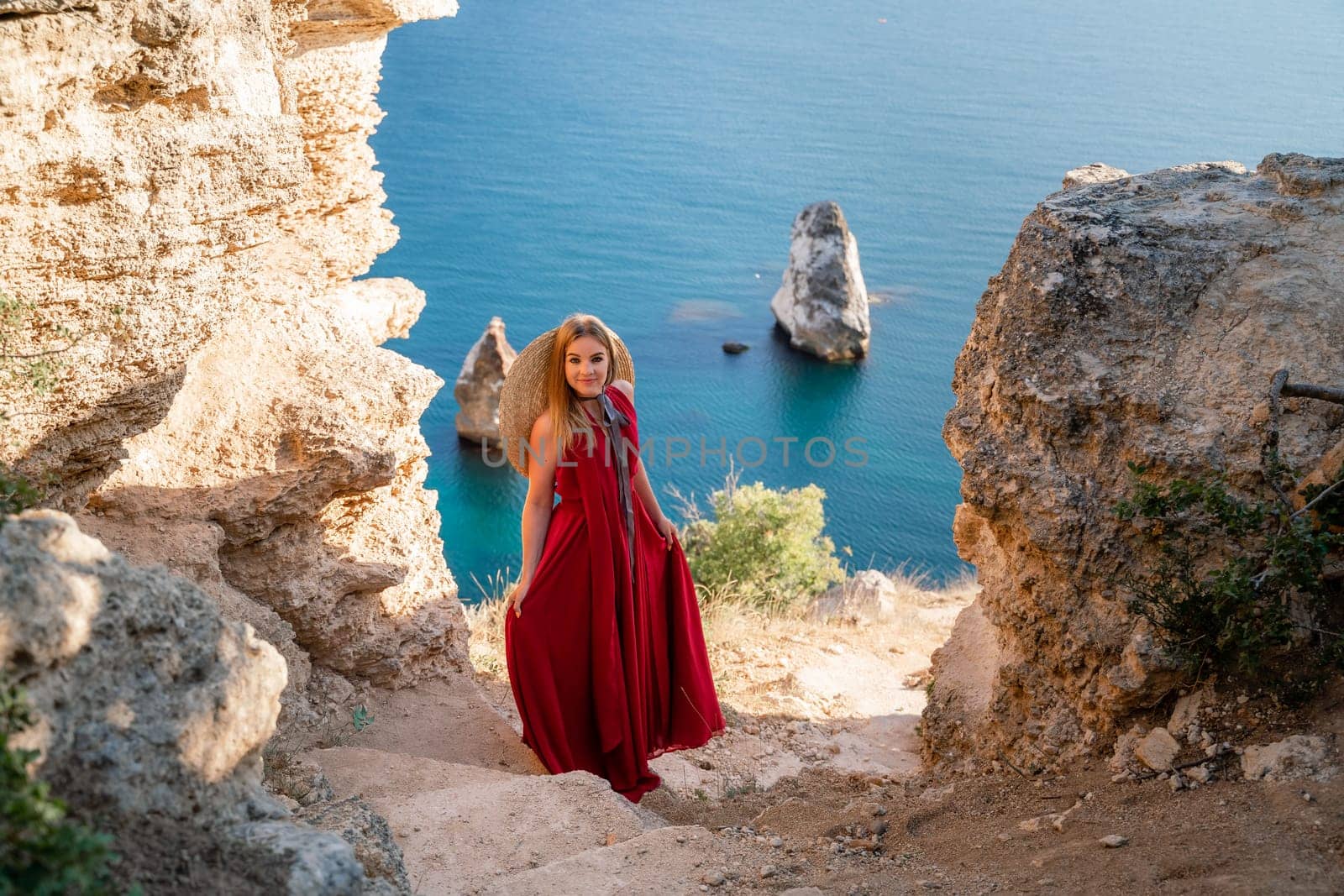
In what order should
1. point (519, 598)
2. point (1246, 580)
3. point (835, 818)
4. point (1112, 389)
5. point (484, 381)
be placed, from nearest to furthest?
point (1246, 580)
point (1112, 389)
point (835, 818)
point (519, 598)
point (484, 381)

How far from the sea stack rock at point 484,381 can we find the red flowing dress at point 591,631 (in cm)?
984

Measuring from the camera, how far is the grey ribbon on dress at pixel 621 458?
4207 millimetres

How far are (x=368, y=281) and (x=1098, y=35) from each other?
63.7 ft

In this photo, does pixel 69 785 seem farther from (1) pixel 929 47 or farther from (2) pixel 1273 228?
(1) pixel 929 47

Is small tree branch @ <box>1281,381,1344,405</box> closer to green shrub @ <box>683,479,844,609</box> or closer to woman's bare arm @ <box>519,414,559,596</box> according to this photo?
woman's bare arm @ <box>519,414,559,596</box>

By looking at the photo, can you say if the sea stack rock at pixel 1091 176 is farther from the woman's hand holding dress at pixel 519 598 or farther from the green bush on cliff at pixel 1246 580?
the woman's hand holding dress at pixel 519 598

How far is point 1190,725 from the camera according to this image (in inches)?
121

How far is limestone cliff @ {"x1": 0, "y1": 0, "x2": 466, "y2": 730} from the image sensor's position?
2.80 meters

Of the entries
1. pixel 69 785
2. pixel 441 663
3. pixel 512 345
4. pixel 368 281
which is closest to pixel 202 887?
pixel 69 785

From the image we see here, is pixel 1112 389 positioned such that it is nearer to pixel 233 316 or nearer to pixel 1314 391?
pixel 1314 391

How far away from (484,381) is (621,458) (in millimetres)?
10193

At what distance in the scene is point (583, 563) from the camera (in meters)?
4.28

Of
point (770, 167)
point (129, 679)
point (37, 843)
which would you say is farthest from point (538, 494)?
point (770, 167)

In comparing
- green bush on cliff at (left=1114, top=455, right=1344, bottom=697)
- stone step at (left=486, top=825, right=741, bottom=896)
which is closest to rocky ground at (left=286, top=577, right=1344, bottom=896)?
stone step at (left=486, top=825, right=741, bottom=896)
